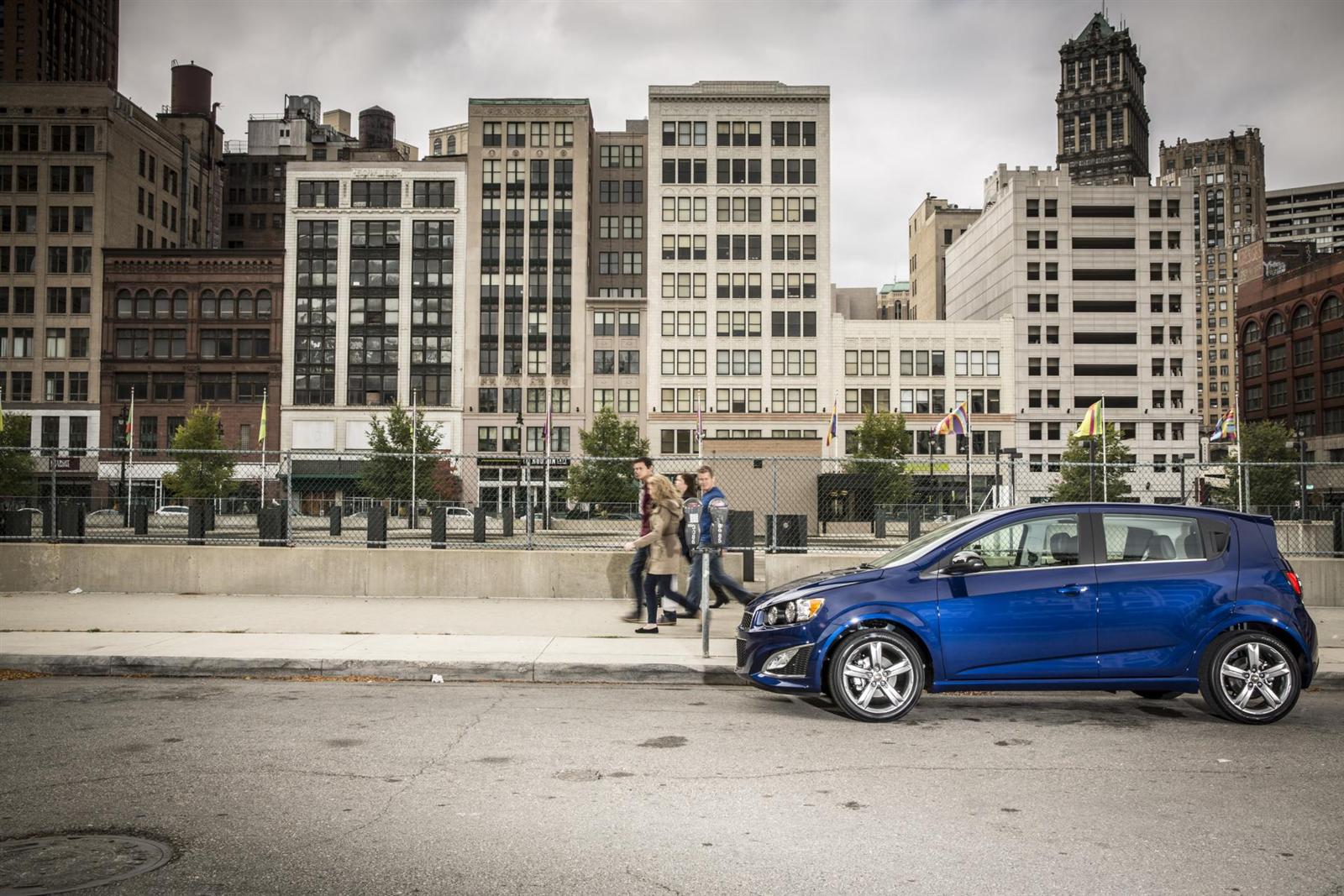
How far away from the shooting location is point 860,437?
72812 mm

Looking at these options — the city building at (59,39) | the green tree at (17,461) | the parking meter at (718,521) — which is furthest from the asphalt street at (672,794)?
the city building at (59,39)

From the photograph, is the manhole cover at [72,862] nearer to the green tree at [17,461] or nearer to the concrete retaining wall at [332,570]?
the green tree at [17,461]

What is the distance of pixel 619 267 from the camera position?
8381 centimetres

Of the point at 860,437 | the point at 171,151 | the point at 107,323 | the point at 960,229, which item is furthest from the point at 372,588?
the point at 960,229

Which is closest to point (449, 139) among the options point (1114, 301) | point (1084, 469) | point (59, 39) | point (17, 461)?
point (59, 39)

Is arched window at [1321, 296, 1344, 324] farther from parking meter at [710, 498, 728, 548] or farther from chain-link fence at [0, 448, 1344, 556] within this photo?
parking meter at [710, 498, 728, 548]

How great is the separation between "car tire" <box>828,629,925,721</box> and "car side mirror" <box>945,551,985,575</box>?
61 centimetres

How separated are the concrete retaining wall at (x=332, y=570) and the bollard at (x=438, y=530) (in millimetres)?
322

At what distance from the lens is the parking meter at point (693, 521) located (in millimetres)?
11477

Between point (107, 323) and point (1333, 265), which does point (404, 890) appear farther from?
point (1333, 265)

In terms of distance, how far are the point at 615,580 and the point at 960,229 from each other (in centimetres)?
11014

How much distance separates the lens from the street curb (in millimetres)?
9383

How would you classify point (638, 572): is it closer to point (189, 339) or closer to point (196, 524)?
point (196, 524)

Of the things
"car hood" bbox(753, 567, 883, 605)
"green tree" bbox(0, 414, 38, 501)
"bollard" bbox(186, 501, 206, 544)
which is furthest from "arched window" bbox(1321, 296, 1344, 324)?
"car hood" bbox(753, 567, 883, 605)
